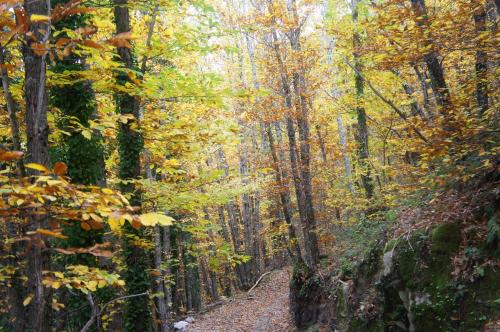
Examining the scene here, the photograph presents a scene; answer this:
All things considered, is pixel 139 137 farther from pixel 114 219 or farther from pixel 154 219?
pixel 154 219

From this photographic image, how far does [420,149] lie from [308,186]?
7.76 metres

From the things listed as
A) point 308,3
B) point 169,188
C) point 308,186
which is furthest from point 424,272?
point 308,3

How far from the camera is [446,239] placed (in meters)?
6.03

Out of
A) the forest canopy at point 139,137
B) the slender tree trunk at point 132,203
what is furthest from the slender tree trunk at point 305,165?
the slender tree trunk at point 132,203

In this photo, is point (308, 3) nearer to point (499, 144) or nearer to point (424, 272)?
point (499, 144)

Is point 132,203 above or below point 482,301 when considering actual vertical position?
above

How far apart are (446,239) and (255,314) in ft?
36.0

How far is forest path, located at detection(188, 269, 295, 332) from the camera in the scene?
13008 millimetres

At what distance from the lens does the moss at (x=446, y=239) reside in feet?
19.5

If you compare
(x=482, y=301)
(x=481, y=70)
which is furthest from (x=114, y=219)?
(x=481, y=70)

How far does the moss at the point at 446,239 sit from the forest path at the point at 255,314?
6244mm

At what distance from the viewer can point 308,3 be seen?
46.9 ft

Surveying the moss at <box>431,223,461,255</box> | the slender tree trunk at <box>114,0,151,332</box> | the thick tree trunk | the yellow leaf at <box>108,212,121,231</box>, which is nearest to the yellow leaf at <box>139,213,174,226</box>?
the yellow leaf at <box>108,212,121,231</box>

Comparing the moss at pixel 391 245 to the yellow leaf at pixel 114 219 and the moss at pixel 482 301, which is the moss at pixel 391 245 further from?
the yellow leaf at pixel 114 219
